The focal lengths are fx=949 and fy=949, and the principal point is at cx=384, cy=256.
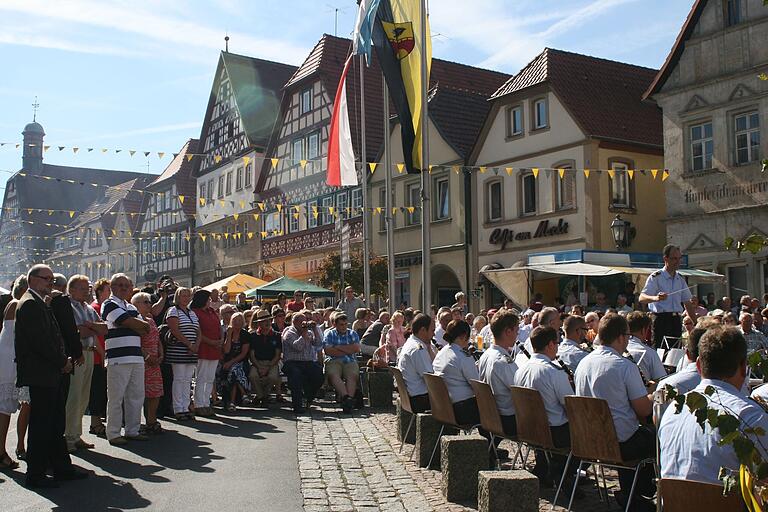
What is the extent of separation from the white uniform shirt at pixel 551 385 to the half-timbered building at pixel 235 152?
39688 mm

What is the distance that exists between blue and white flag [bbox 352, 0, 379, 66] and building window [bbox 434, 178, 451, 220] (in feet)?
50.8

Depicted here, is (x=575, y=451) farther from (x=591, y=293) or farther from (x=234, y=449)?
(x=591, y=293)

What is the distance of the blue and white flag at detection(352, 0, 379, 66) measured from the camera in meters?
18.4

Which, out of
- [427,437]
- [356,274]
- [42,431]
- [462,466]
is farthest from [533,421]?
[356,274]

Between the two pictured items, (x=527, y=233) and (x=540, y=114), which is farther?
(x=527, y=233)

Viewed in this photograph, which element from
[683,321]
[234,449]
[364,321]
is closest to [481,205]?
[364,321]

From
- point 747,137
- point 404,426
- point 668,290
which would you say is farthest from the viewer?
point 747,137

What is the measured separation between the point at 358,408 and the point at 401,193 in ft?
70.4

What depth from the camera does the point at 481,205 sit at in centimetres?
3281

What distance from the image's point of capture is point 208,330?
14.1m

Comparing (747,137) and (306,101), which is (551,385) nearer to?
(747,137)

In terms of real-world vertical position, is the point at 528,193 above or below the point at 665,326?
above

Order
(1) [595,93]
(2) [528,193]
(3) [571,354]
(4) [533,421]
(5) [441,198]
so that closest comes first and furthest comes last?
(4) [533,421]
(3) [571,354]
(1) [595,93]
(2) [528,193]
(5) [441,198]

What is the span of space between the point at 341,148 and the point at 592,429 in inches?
647
